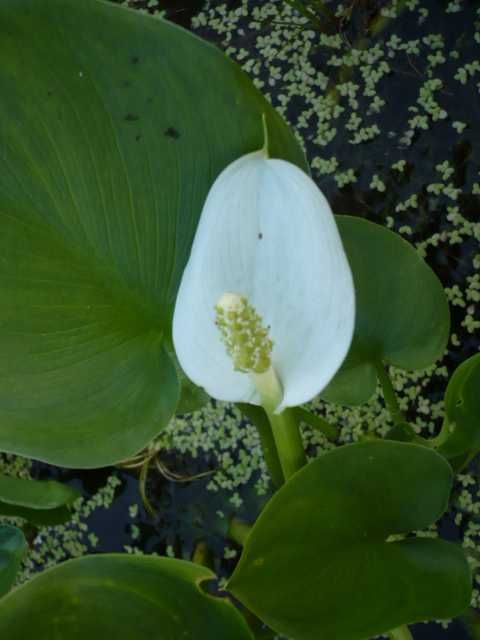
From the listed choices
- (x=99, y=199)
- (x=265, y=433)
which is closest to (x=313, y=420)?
(x=265, y=433)

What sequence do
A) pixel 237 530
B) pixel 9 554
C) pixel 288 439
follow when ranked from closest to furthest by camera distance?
pixel 288 439 < pixel 9 554 < pixel 237 530

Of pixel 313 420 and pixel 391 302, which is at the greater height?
pixel 391 302

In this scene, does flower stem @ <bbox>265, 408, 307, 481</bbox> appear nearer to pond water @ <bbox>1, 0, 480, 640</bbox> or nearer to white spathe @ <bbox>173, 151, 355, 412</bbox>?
white spathe @ <bbox>173, 151, 355, 412</bbox>

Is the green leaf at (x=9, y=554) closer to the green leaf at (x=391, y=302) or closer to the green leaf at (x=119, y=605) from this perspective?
the green leaf at (x=119, y=605)

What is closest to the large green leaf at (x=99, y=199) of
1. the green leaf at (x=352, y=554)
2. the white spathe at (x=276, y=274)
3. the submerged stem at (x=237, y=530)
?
the white spathe at (x=276, y=274)

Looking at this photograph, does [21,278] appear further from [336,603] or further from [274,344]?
[336,603]

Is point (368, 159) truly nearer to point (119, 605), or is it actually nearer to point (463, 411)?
point (463, 411)
